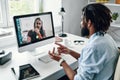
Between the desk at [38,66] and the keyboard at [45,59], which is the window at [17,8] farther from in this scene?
the keyboard at [45,59]

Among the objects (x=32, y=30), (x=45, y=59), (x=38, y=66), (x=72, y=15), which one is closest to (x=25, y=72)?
(x=38, y=66)

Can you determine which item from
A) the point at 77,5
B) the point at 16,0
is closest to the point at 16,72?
the point at 16,0

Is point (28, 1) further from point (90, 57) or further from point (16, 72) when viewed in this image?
point (90, 57)

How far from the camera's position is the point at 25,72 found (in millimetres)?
1218

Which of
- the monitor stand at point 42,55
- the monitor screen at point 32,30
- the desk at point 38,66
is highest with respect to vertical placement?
the monitor screen at point 32,30

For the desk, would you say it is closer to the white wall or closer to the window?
the window

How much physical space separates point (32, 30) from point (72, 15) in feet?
4.30

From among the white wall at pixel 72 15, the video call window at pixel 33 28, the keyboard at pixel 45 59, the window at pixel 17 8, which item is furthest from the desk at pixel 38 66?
the white wall at pixel 72 15

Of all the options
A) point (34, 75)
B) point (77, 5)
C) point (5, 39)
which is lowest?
point (34, 75)

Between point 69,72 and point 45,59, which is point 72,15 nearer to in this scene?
point 45,59

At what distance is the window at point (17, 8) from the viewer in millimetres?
2070

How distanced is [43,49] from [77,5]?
1.30m

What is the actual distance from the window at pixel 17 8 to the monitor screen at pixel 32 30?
0.47 meters

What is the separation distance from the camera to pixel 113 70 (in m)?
1.07
